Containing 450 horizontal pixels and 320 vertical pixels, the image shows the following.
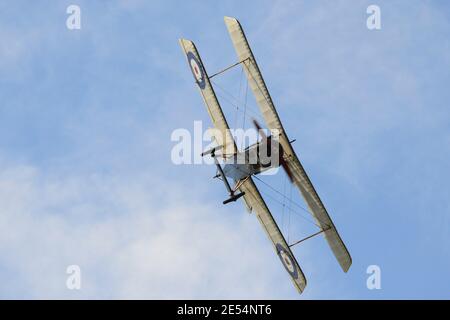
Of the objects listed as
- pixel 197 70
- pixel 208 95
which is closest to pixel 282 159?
pixel 208 95

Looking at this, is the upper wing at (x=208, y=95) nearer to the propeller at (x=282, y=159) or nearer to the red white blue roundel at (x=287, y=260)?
the propeller at (x=282, y=159)

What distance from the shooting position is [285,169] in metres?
56.2

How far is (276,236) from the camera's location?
2330 inches

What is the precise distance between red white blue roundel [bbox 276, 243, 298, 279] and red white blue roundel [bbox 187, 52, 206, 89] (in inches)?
464

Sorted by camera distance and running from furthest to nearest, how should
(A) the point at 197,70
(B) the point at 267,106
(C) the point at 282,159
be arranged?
(A) the point at 197,70 → (C) the point at 282,159 → (B) the point at 267,106

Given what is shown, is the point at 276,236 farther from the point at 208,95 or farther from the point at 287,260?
the point at 208,95

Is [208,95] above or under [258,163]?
above

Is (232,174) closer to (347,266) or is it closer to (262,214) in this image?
(262,214)

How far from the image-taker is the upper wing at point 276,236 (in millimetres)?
58594

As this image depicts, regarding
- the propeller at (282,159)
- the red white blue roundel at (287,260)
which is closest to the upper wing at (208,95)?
the propeller at (282,159)

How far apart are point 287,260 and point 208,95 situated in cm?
1209
